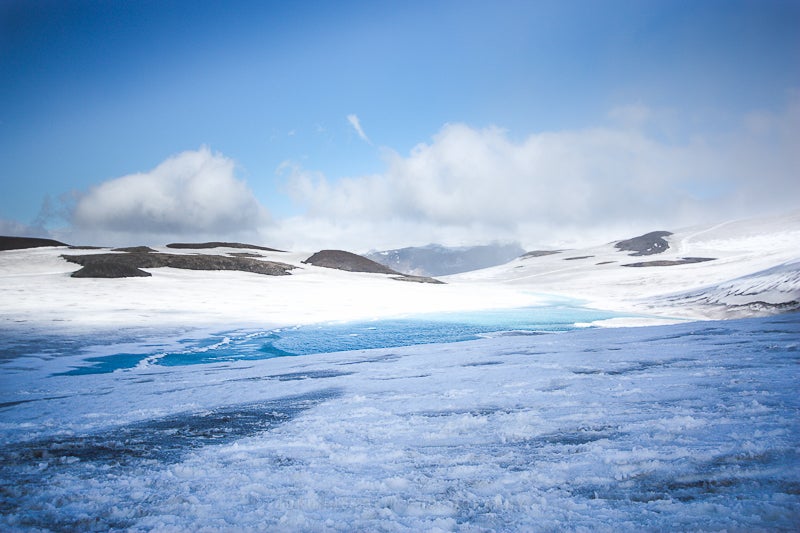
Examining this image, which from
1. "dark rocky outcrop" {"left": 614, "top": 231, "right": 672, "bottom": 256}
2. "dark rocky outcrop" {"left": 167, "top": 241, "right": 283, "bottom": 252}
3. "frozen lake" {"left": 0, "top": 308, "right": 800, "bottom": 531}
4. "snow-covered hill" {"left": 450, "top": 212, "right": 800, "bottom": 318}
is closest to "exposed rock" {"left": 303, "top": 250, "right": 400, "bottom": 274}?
"dark rocky outcrop" {"left": 167, "top": 241, "right": 283, "bottom": 252}

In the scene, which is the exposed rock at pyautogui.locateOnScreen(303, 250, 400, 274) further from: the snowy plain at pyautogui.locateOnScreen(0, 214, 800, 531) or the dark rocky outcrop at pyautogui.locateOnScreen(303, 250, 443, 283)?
the snowy plain at pyautogui.locateOnScreen(0, 214, 800, 531)

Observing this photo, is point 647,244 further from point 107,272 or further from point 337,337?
point 107,272

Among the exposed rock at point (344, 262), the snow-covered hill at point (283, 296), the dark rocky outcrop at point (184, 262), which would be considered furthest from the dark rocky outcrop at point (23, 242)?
the exposed rock at point (344, 262)

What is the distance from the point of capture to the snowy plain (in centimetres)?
177

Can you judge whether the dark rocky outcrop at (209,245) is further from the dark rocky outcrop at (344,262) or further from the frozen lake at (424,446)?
the frozen lake at (424,446)

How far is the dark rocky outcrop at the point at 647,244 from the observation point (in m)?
56.7

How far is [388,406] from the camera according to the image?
143 inches

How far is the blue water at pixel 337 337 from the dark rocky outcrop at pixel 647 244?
50.7m

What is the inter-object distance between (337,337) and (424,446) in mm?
7780

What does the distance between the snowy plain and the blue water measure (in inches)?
33.2

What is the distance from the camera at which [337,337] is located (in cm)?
1017

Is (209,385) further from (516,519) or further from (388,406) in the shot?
(516,519)

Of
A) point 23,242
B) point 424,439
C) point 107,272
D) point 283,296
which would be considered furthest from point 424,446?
point 23,242

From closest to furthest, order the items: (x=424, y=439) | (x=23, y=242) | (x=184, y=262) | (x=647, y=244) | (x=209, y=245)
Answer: (x=424, y=439) → (x=184, y=262) → (x=23, y=242) → (x=209, y=245) → (x=647, y=244)
